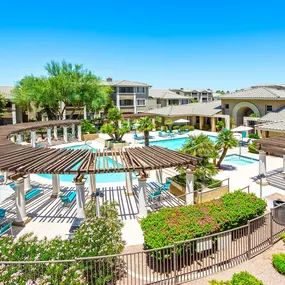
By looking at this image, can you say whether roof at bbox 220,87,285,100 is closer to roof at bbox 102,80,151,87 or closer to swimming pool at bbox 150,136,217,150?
swimming pool at bbox 150,136,217,150

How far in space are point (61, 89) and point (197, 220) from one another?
130 ft

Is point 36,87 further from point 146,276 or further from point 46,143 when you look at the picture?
point 146,276

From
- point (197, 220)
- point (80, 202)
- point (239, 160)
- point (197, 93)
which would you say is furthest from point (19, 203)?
point (197, 93)

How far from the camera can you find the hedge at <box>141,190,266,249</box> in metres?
9.42

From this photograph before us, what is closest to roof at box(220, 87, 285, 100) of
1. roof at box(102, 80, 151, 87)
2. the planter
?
roof at box(102, 80, 151, 87)

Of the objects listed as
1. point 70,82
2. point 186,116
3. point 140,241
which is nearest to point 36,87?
point 70,82

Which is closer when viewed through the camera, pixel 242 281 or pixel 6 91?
pixel 242 281

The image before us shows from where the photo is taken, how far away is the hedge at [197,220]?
371 inches

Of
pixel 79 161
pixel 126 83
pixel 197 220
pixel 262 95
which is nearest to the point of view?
pixel 197 220

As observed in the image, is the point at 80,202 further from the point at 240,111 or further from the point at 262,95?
the point at 240,111

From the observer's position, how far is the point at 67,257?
862 centimetres

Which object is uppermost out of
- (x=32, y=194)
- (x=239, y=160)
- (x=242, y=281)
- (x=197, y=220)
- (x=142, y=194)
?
(x=142, y=194)

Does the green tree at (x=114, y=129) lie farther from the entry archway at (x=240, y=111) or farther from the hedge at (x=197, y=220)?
the hedge at (x=197, y=220)

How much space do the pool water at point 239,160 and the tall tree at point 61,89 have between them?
27.4m
